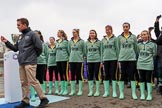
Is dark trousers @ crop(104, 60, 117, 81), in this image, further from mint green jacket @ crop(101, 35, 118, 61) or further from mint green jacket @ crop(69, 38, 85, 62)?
mint green jacket @ crop(69, 38, 85, 62)

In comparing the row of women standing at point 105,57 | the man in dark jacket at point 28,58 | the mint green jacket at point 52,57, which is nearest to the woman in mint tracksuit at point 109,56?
the row of women standing at point 105,57

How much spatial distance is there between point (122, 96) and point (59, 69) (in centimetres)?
213

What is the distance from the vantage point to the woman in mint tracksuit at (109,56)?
7.90 meters

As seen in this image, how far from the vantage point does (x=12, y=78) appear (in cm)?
743

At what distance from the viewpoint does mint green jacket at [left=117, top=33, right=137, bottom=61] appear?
25.1 feet

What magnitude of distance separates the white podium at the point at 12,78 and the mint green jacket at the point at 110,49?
2.30 m

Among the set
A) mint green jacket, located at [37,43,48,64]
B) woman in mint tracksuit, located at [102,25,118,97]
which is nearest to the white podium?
mint green jacket, located at [37,43,48,64]

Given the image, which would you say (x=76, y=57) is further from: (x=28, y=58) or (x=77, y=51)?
(x=28, y=58)

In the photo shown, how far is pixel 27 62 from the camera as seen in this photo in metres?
6.46

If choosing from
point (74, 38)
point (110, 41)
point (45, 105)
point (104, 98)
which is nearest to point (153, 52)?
point (110, 41)

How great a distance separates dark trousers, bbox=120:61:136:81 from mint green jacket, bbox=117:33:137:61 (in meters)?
0.12

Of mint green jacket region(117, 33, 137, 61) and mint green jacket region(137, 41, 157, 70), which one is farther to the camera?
mint green jacket region(117, 33, 137, 61)

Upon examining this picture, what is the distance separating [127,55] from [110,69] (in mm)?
617

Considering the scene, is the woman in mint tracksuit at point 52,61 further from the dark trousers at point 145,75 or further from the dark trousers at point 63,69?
the dark trousers at point 145,75
